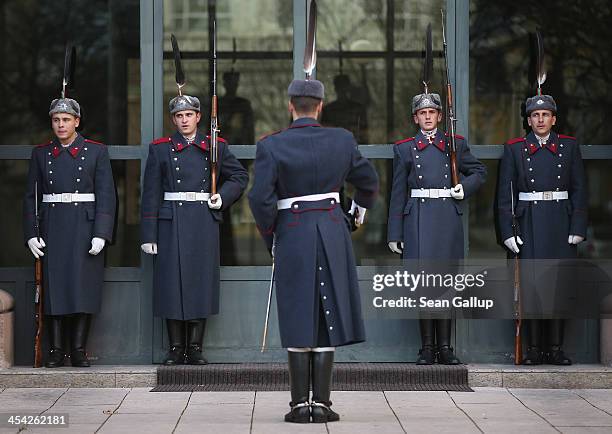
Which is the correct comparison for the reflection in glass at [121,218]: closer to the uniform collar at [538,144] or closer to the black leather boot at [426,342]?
the black leather boot at [426,342]

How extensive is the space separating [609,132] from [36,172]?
359cm

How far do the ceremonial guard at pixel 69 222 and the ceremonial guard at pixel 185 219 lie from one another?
289mm

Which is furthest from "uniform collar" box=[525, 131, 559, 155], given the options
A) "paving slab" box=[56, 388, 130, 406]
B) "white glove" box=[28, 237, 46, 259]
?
"white glove" box=[28, 237, 46, 259]

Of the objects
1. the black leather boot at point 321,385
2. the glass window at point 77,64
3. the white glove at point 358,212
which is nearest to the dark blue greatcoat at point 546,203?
the white glove at point 358,212

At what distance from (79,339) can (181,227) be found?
0.92 metres

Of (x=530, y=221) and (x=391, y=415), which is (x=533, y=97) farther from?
(x=391, y=415)

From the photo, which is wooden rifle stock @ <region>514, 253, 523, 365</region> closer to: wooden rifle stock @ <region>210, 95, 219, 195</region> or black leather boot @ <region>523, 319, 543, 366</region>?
black leather boot @ <region>523, 319, 543, 366</region>

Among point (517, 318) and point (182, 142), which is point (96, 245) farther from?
point (517, 318)

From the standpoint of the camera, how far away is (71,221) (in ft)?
26.2

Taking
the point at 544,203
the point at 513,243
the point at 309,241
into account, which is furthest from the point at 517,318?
the point at 309,241

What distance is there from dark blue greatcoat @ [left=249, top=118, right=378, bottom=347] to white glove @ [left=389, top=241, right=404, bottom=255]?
1611mm

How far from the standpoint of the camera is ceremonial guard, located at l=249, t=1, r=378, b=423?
6383 mm

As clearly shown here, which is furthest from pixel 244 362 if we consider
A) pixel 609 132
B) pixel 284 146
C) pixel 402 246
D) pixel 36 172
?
pixel 609 132

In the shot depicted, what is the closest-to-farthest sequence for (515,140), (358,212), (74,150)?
(358,212) < (74,150) < (515,140)
